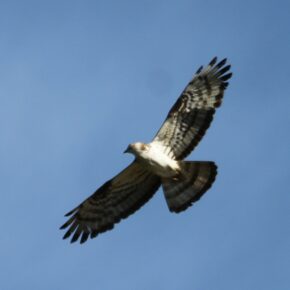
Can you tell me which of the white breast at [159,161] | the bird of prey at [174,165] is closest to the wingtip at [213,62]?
the bird of prey at [174,165]

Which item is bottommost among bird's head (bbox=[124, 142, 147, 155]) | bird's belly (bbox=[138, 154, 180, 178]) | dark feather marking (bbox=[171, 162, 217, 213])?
dark feather marking (bbox=[171, 162, 217, 213])

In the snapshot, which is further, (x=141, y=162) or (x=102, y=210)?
(x=102, y=210)

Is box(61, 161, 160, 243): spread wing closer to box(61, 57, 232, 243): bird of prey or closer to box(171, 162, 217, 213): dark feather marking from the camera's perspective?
box(61, 57, 232, 243): bird of prey

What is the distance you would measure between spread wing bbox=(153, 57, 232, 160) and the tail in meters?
0.34

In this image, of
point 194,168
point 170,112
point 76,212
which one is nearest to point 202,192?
point 194,168

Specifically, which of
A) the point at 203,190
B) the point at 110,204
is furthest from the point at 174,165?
the point at 110,204

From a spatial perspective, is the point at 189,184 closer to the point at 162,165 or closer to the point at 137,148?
the point at 162,165

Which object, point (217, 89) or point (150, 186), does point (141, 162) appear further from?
point (217, 89)

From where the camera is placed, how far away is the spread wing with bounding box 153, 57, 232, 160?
16.8m

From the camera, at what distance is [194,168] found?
657 inches

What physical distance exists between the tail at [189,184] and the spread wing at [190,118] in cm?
34

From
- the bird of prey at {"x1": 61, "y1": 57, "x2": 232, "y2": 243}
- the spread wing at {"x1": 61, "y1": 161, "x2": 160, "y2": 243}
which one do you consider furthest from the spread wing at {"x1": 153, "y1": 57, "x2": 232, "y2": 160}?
the spread wing at {"x1": 61, "y1": 161, "x2": 160, "y2": 243}

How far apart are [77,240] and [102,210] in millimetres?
799

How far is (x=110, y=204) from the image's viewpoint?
17.7 m
